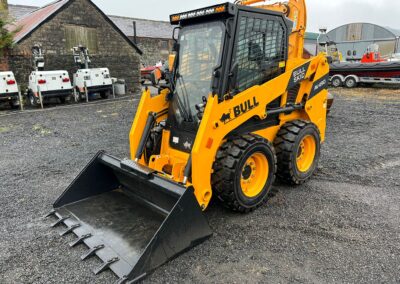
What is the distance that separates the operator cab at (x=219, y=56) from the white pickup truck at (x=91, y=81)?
1063 cm

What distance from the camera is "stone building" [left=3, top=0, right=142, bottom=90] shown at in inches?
545

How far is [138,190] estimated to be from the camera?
3707 millimetres

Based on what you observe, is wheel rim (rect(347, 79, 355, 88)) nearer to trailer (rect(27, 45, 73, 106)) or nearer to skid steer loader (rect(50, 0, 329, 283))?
skid steer loader (rect(50, 0, 329, 283))

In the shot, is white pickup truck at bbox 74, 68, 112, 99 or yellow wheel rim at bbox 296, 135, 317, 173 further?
white pickup truck at bbox 74, 68, 112, 99

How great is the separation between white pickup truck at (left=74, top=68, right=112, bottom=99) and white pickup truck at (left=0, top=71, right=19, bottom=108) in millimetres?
2488

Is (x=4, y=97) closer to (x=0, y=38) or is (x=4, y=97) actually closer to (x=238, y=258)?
(x=0, y=38)

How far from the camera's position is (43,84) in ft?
40.9

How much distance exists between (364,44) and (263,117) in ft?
78.2

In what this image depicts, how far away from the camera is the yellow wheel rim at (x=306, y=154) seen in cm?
454

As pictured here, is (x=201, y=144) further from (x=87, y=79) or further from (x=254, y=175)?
(x=87, y=79)

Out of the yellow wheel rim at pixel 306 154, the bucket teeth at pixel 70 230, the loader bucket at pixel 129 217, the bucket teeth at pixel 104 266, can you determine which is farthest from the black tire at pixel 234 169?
the bucket teeth at pixel 70 230

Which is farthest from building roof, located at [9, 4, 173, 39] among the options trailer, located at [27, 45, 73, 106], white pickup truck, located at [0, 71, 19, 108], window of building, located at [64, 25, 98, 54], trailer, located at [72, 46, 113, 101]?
white pickup truck, located at [0, 71, 19, 108]

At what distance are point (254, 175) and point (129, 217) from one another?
1517 mm

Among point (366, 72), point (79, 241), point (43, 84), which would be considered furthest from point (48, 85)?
point (366, 72)
